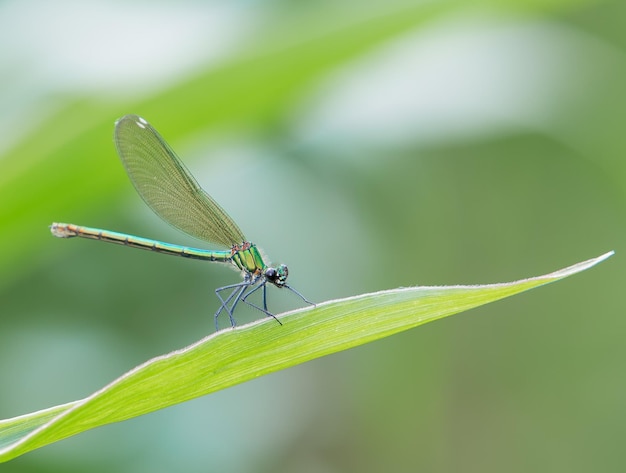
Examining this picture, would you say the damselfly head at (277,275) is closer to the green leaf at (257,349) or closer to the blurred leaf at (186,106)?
the blurred leaf at (186,106)

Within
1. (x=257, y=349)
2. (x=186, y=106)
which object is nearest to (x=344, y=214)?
(x=186, y=106)

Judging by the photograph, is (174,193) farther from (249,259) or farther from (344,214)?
(344,214)

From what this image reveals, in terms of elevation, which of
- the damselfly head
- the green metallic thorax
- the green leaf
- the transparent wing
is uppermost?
the transparent wing

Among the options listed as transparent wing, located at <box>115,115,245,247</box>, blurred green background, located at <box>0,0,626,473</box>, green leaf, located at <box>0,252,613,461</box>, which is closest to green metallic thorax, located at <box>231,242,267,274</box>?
transparent wing, located at <box>115,115,245,247</box>

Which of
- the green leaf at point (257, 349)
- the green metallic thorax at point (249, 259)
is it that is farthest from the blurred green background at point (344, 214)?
the green leaf at point (257, 349)

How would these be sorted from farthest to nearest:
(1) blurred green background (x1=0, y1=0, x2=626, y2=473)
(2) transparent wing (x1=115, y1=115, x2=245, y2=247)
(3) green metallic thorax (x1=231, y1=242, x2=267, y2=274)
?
(3) green metallic thorax (x1=231, y1=242, x2=267, y2=274), (2) transparent wing (x1=115, y1=115, x2=245, y2=247), (1) blurred green background (x1=0, y1=0, x2=626, y2=473)

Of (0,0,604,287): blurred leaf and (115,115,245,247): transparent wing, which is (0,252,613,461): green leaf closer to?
(0,0,604,287): blurred leaf
